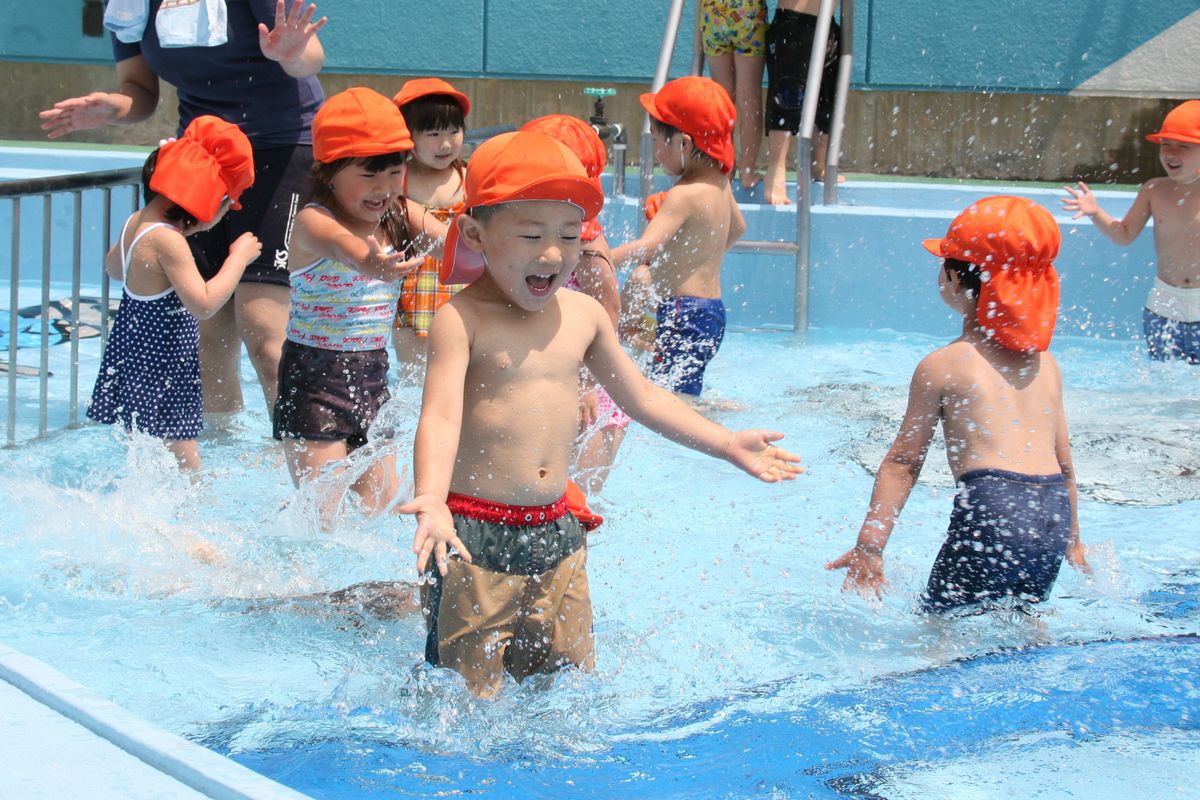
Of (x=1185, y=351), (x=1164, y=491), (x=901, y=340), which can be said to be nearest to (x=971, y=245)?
(x=1164, y=491)

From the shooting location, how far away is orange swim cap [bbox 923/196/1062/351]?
3539mm

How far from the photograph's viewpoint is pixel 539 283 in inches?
119

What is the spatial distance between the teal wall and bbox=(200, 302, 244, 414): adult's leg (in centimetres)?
604

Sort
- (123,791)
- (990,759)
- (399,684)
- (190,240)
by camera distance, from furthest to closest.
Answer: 1. (190,240)
2. (399,684)
3. (990,759)
4. (123,791)

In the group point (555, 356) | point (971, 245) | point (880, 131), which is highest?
point (880, 131)

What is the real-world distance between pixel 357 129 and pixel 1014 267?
1.89 meters

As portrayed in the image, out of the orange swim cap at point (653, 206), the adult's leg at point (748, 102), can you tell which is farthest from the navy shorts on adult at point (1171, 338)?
the adult's leg at point (748, 102)

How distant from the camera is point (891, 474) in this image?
368cm

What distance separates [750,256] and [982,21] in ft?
11.6

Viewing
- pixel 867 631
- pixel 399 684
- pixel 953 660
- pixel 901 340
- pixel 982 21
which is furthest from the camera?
pixel 982 21

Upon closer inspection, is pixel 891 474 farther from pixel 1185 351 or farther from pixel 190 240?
pixel 1185 351

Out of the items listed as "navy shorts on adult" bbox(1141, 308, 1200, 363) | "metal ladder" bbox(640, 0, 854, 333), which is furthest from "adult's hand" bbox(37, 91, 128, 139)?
"navy shorts on adult" bbox(1141, 308, 1200, 363)

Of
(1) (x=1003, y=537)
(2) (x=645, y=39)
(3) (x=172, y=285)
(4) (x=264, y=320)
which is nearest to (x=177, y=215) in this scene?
(3) (x=172, y=285)

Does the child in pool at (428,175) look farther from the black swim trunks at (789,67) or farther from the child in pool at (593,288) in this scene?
the black swim trunks at (789,67)
